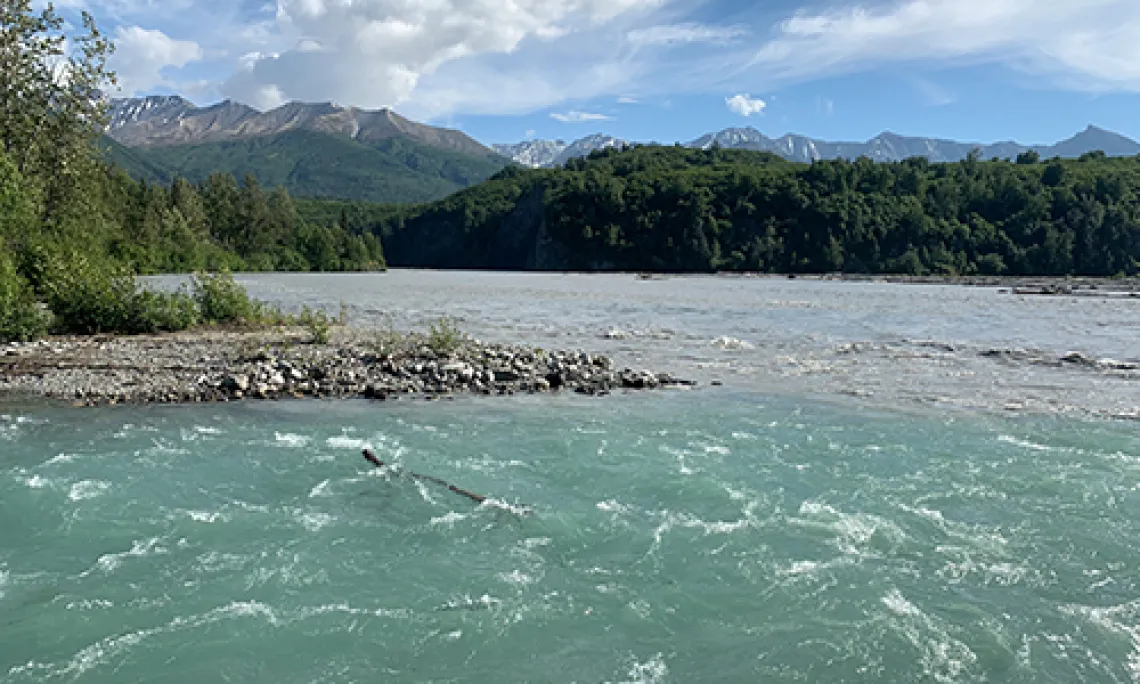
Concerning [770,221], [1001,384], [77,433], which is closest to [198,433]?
[77,433]

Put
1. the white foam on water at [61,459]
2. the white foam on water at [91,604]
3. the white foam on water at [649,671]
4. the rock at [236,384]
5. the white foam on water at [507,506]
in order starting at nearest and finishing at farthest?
the white foam on water at [649,671], the white foam on water at [91,604], the white foam on water at [507,506], the white foam on water at [61,459], the rock at [236,384]

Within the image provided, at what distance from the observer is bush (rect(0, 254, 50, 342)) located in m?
25.7

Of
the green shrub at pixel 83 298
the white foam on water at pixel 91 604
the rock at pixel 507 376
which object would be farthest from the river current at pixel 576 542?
the green shrub at pixel 83 298

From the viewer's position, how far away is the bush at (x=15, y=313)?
2570 centimetres

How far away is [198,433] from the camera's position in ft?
53.9

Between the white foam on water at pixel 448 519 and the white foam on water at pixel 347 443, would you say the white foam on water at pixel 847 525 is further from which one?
the white foam on water at pixel 347 443

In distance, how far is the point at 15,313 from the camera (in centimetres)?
2669

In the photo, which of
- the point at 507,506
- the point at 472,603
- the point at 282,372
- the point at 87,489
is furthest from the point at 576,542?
the point at 282,372

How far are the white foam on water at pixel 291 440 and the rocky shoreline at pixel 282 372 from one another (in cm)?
431

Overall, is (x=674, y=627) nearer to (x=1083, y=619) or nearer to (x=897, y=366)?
(x=1083, y=619)

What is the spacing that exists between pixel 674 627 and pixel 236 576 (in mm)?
5554

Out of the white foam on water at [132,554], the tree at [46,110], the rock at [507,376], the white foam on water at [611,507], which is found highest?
the tree at [46,110]

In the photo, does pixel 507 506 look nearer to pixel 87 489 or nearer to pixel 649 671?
pixel 649 671

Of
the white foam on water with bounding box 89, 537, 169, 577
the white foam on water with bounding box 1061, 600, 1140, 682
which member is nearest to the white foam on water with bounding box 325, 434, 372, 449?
the white foam on water with bounding box 89, 537, 169, 577
